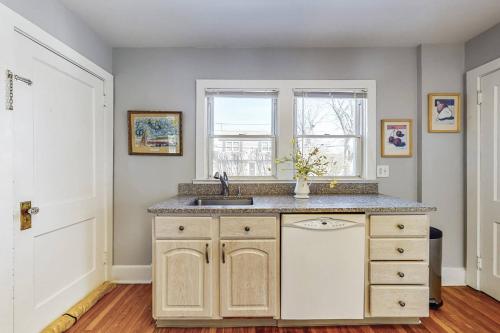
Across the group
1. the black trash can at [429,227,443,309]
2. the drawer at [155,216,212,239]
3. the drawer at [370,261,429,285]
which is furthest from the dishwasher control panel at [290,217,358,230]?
the black trash can at [429,227,443,309]

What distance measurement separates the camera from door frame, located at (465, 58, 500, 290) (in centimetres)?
255

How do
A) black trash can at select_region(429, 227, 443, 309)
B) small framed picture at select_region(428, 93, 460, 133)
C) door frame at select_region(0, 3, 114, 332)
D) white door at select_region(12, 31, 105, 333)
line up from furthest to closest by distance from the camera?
small framed picture at select_region(428, 93, 460, 133), black trash can at select_region(429, 227, 443, 309), white door at select_region(12, 31, 105, 333), door frame at select_region(0, 3, 114, 332)

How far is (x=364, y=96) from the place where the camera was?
9.14 feet

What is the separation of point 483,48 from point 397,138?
103 cm

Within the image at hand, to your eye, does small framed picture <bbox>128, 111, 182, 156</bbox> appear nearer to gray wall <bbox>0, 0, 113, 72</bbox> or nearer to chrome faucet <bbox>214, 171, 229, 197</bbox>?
chrome faucet <bbox>214, 171, 229, 197</bbox>

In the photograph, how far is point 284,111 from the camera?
2756 millimetres

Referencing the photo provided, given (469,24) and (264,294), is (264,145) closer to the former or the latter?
(264,294)

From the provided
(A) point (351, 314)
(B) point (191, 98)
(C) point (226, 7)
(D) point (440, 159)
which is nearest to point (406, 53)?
(D) point (440, 159)

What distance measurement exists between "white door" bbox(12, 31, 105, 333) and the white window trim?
90cm

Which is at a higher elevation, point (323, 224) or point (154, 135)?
point (154, 135)

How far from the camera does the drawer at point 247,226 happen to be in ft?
6.53

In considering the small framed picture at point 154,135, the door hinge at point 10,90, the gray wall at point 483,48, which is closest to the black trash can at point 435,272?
the gray wall at point 483,48

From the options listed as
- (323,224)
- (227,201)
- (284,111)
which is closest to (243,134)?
(284,111)

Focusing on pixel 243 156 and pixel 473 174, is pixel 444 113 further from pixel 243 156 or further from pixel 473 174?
pixel 243 156
